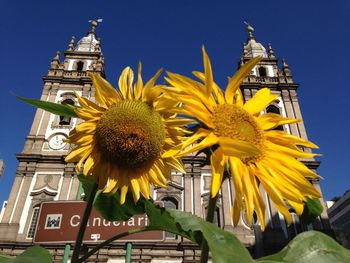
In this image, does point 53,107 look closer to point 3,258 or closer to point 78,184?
point 3,258

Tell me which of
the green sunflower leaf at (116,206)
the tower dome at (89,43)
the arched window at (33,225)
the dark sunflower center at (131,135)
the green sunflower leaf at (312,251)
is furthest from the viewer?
the tower dome at (89,43)

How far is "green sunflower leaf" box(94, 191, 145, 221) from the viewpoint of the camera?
1.20 meters

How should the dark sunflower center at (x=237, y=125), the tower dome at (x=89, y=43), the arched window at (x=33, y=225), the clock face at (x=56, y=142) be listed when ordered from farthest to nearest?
1. the tower dome at (x=89, y=43)
2. the clock face at (x=56, y=142)
3. the arched window at (x=33, y=225)
4. the dark sunflower center at (x=237, y=125)

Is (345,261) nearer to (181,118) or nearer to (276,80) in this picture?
(181,118)

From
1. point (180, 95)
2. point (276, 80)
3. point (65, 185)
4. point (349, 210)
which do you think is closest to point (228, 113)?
point (180, 95)

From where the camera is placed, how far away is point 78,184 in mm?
15828

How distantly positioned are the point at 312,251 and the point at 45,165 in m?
19.5

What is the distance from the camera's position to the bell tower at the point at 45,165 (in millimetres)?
16359

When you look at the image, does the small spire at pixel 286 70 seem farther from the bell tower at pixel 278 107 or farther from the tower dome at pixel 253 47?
the tower dome at pixel 253 47

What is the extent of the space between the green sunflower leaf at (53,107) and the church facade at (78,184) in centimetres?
1162

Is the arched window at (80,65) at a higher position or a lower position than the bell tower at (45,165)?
higher

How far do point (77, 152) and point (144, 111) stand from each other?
0.29m

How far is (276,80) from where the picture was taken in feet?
75.6

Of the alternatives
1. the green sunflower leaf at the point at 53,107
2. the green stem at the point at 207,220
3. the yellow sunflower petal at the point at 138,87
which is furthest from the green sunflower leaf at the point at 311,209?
the green sunflower leaf at the point at 53,107
